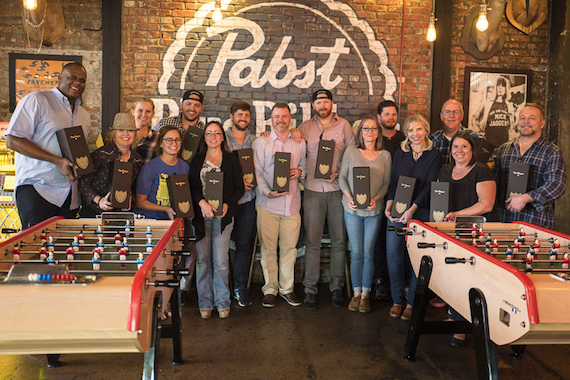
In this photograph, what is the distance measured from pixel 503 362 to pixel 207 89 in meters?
3.82

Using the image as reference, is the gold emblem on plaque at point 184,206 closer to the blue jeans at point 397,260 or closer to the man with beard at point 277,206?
the man with beard at point 277,206

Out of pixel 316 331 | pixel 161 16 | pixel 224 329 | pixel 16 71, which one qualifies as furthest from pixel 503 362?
pixel 16 71

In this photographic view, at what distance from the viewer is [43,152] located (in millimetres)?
3170

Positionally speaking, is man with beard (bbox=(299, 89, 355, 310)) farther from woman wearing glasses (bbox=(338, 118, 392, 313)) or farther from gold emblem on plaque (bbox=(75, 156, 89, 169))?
gold emblem on plaque (bbox=(75, 156, 89, 169))

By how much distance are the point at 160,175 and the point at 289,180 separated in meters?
1.01

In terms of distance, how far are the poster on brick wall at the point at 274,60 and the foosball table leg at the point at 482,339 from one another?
3407mm

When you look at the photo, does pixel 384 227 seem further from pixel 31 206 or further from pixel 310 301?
pixel 31 206

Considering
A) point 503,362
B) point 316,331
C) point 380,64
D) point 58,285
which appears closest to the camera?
point 58,285

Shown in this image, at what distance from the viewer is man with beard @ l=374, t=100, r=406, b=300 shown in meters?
4.14

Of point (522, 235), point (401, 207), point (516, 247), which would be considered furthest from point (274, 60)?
point (516, 247)

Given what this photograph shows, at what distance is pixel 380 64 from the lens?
5258 mm

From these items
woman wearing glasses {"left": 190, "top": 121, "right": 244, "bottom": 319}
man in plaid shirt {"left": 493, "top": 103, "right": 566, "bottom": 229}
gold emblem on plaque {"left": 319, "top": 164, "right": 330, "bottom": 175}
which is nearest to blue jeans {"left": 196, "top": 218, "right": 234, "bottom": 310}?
woman wearing glasses {"left": 190, "top": 121, "right": 244, "bottom": 319}

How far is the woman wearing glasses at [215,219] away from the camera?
3533 mm

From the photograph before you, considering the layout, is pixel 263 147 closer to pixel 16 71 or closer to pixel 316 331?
pixel 316 331
